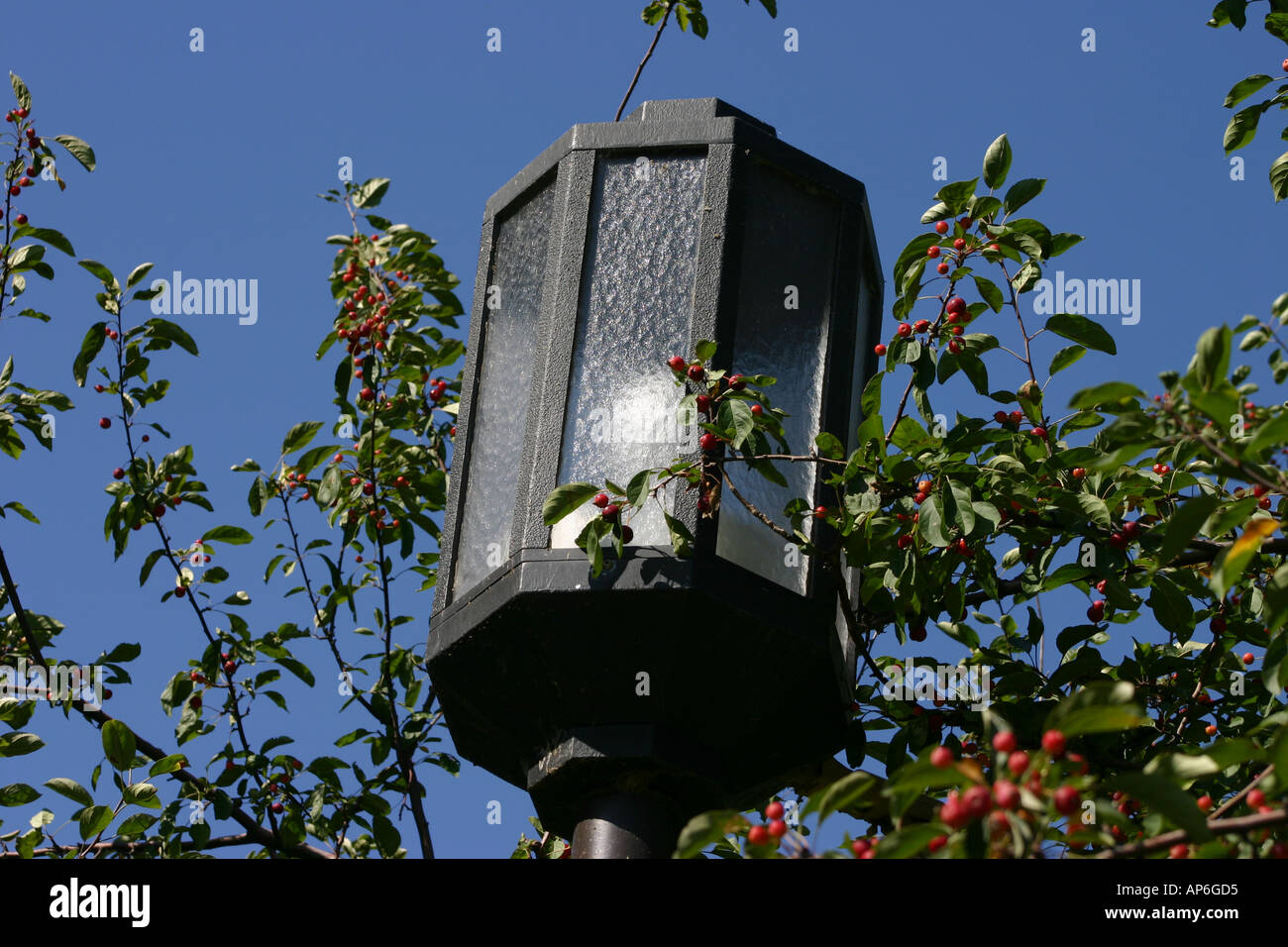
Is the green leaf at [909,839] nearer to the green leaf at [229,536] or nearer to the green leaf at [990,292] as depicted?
the green leaf at [990,292]

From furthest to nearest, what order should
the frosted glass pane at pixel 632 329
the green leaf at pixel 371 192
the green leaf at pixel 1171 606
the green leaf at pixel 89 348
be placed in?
the green leaf at pixel 371 192 → the green leaf at pixel 89 348 → the green leaf at pixel 1171 606 → the frosted glass pane at pixel 632 329

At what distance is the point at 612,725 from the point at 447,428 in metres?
3.06

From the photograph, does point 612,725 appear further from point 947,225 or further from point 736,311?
point 947,225

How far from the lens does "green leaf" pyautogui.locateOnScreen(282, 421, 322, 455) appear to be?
5.28 m

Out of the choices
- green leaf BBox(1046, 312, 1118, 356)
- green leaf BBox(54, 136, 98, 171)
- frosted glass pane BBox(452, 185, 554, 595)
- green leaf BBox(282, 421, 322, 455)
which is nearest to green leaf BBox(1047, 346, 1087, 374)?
green leaf BBox(1046, 312, 1118, 356)

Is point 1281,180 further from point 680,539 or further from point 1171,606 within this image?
point 680,539

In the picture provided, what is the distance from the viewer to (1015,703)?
352cm

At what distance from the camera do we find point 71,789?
380 centimetres

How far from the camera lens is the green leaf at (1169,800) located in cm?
167

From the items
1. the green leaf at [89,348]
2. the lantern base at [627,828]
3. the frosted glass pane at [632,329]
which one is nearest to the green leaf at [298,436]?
the green leaf at [89,348]

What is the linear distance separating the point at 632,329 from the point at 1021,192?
1.15 m

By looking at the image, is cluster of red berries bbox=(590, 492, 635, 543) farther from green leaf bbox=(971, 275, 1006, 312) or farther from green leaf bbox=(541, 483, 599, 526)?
green leaf bbox=(971, 275, 1006, 312)

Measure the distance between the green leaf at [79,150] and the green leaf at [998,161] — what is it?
317 cm

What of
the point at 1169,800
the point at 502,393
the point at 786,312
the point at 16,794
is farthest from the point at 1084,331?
the point at 16,794
